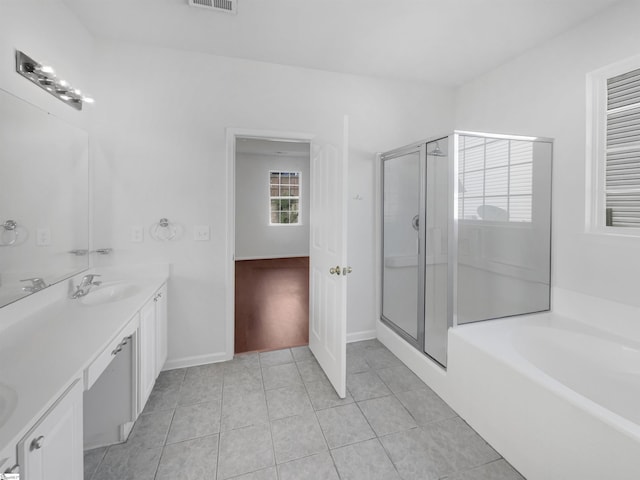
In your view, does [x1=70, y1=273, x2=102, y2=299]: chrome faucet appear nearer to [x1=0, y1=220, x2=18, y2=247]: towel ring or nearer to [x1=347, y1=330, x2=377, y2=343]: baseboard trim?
[x1=0, y1=220, x2=18, y2=247]: towel ring

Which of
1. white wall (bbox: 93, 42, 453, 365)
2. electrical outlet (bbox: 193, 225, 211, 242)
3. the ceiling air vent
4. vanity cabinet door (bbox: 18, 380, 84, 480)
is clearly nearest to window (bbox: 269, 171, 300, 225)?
white wall (bbox: 93, 42, 453, 365)

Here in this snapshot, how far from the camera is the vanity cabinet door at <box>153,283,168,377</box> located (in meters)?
2.19

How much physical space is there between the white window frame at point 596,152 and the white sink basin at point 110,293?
130 inches

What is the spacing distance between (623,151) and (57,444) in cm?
327

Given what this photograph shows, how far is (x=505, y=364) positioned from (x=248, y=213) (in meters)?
6.52

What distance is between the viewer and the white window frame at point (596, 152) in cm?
207

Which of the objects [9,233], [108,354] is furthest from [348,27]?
[108,354]

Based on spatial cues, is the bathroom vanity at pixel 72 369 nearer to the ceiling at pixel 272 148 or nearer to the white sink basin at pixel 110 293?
the white sink basin at pixel 110 293

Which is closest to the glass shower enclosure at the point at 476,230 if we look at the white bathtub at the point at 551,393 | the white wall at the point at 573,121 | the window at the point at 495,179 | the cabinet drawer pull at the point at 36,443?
the window at the point at 495,179

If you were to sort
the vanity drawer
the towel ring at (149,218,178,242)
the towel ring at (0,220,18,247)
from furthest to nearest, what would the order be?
the towel ring at (149,218,178,242), the towel ring at (0,220,18,247), the vanity drawer

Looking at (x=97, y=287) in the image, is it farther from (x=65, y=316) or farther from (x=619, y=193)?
(x=619, y=193)

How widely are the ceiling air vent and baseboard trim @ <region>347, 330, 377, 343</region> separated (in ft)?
9.42

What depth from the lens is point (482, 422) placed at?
1.80 meters

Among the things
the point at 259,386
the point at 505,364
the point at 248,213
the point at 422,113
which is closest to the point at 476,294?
the point at 505,364
